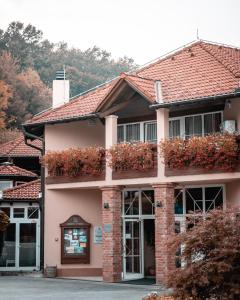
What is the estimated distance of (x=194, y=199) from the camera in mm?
25828

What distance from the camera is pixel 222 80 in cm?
2492

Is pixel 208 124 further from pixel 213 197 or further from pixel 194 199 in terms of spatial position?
pixel 194 199

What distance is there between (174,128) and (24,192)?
8.22 meters

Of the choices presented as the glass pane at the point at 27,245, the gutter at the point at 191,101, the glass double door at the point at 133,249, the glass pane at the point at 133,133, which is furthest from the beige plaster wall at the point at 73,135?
the gutter at the point at 191,101

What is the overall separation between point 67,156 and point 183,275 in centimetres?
1436

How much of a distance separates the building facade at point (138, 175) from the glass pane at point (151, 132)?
4 cm

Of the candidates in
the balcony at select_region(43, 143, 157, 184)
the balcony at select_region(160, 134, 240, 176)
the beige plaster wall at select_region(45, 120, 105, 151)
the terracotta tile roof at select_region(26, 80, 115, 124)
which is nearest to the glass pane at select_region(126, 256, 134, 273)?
the balcony at select_region(43, 143, 157, 184)

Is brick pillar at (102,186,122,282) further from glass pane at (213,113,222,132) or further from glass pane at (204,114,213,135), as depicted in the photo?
glass pane at (213,113,222,132)

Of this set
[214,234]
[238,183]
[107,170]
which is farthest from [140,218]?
[214,234]

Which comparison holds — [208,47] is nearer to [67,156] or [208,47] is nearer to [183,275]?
[67,156]

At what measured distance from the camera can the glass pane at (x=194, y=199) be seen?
25714 mm

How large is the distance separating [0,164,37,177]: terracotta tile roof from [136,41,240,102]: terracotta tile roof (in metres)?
8.21

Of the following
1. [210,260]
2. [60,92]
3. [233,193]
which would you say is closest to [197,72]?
[233,193]

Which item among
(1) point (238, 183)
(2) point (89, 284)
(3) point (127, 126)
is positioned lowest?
(2) point (89, 284)
